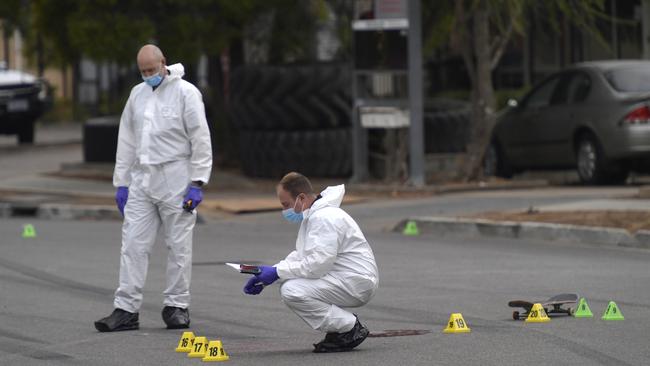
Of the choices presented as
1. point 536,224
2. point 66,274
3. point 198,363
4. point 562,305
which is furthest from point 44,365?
point 536,224

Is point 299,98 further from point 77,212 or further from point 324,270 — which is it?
point 324,270

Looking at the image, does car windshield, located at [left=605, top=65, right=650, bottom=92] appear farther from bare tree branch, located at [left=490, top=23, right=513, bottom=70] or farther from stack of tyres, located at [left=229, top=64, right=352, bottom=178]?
stack of tyres, located at [left=229, top=64, right=352, bottom=178]

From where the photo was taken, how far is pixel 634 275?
1142 centimetres

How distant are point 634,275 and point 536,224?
3.02m

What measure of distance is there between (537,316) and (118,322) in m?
2.59

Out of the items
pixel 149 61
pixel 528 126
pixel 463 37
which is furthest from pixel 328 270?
pixel 528 126

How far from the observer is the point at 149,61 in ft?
30.9

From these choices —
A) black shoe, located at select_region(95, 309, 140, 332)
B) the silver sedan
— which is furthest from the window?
black shoe, located at select_region(95, 309, 140, 332)

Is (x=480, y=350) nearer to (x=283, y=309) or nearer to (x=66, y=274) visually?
(x=283, y=309)

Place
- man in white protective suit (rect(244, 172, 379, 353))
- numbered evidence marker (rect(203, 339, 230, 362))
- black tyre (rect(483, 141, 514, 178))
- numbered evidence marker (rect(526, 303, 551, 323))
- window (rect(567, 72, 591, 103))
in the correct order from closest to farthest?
1. numbered evidence marker (rect(203, 339, 230, 362))
2. man in white protective suit (rect(244, 172, 379, 353))
3. numbered evidence marker (rect(526, 303, 551, 323))
4. window (rect(567, 72, 591, 103))
5. black tyre (rect(483, 141, 514, 178))

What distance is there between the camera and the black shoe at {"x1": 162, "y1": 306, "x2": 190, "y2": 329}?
9391 mm

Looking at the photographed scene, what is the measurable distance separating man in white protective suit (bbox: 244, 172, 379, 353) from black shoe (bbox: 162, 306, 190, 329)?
1.32 m

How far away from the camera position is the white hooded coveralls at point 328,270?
26.7 feet

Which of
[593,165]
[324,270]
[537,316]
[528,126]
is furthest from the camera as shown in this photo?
[528,126]
